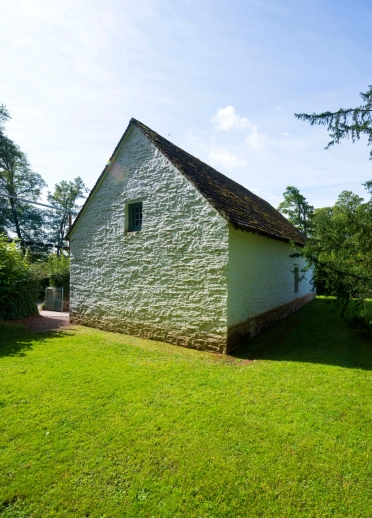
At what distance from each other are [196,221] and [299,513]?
22.8 feet

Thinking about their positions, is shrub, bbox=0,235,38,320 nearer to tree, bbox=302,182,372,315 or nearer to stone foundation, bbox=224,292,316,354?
stone foundation, bbox=224,292,316,354

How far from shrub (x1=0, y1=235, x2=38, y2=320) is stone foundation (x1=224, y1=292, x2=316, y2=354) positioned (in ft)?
31.6

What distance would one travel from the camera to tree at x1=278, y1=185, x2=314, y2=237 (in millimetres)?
30283

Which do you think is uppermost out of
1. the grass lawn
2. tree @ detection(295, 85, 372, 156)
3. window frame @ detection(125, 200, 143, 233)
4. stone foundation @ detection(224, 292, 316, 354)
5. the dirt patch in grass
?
tree @ detection(295, 85, 372, 156)

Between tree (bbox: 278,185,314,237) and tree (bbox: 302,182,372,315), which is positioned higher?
tree (bbox: 278,185,314,237)

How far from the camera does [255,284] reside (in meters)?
9.70

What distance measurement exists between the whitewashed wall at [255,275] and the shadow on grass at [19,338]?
6.73 meters

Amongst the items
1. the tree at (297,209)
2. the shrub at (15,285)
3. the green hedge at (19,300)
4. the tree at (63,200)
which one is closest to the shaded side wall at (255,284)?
the shrub at (15,285)

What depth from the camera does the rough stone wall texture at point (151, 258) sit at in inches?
319

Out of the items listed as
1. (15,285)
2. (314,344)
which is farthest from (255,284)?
(15,285)

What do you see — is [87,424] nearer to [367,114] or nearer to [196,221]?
[196,221]

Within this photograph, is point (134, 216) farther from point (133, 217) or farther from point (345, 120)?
point (345, 120)

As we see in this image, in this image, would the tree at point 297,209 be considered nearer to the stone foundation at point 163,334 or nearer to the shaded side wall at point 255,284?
the shaded side wall at point 255,284

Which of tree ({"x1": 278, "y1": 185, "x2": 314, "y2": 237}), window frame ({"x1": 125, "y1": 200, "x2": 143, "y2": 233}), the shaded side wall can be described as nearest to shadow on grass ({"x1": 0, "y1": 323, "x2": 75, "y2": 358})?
window frame ({"x1": 125, "y1": 200, "x2": 143, "y2": 233})
